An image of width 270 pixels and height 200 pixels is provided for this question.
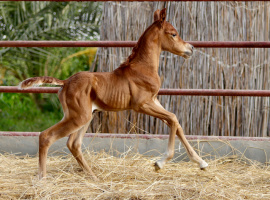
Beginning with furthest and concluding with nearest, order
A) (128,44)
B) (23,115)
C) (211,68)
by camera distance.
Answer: (23,115) < (211,68) < (128,44)

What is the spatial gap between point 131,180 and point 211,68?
6.42 feet

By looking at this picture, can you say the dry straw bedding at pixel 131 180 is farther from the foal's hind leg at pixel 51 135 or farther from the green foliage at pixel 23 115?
the green foliage at pixel 23 115

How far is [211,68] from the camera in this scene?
437 cm

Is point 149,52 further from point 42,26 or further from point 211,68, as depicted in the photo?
point 42,26

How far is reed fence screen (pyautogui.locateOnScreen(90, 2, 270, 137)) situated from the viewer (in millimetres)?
4332

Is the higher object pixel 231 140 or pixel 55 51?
pixel 55 51

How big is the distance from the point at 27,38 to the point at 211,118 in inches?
168

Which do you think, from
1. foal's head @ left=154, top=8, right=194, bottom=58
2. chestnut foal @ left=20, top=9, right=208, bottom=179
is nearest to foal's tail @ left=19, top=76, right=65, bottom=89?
chestnut foal @ left=20, top=9, right=208, bottom=179

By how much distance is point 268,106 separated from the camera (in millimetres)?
4352

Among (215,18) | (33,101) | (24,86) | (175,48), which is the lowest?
(33,101)

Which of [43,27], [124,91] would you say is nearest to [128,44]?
[124,91]

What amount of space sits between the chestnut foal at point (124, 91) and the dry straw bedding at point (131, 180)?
0.53ft

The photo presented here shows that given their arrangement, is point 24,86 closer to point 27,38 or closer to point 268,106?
point 268,106

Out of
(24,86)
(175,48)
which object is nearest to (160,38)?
(175,48)
